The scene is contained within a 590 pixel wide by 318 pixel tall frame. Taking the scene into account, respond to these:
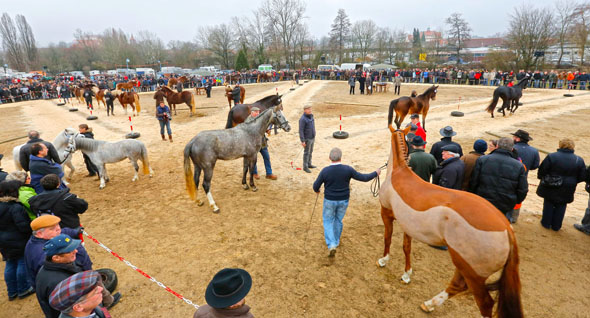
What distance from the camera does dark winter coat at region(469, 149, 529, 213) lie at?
4.07 meters

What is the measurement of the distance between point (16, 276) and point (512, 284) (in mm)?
6285

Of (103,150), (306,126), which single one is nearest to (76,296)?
(306,126)

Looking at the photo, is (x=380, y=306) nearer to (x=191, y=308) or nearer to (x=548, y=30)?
(x=191, y=308)

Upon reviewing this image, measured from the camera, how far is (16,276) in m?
3.93

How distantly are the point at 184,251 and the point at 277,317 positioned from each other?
224 centimetres

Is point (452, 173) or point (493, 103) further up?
point (493, 103)

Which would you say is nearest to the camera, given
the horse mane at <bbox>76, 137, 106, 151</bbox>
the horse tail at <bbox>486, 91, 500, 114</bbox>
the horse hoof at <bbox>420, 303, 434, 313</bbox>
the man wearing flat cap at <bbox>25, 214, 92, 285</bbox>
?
the man wearing flat cap at <bbox>25, 214, 92, 285</bbox>

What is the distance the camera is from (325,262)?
452 cm

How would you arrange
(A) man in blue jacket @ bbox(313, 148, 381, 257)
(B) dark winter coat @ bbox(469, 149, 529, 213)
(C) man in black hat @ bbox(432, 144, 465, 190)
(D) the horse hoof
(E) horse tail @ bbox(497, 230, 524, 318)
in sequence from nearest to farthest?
(E) horse tail @ bbox(497, 230, 524, 318), (D) the horse hoof, (B) dark winter coat @ bbox(469, 149, 529, 213), (A) man in blue jacket @ bbox(313, 148, 381, 257), (C) man in black hat @ bbox(432, 144, 465, 190)

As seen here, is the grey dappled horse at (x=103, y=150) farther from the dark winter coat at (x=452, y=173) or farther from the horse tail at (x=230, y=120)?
the dark winter coat at (x=452, y=173)

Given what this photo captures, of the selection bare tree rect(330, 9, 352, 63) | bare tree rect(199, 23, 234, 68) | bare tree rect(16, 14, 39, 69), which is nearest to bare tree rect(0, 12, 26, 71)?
bare tree rect(16, 14, 39, 69)

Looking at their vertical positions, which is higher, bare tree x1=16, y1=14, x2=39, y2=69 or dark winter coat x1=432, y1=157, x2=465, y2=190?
bare tree x1=16, y1=14, x2=39, y2=69

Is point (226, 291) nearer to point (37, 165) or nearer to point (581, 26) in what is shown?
point (37, 165)

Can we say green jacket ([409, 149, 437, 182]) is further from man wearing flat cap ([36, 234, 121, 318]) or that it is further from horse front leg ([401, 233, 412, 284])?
man wearing flat cap ([36, 234, 121, 318])
